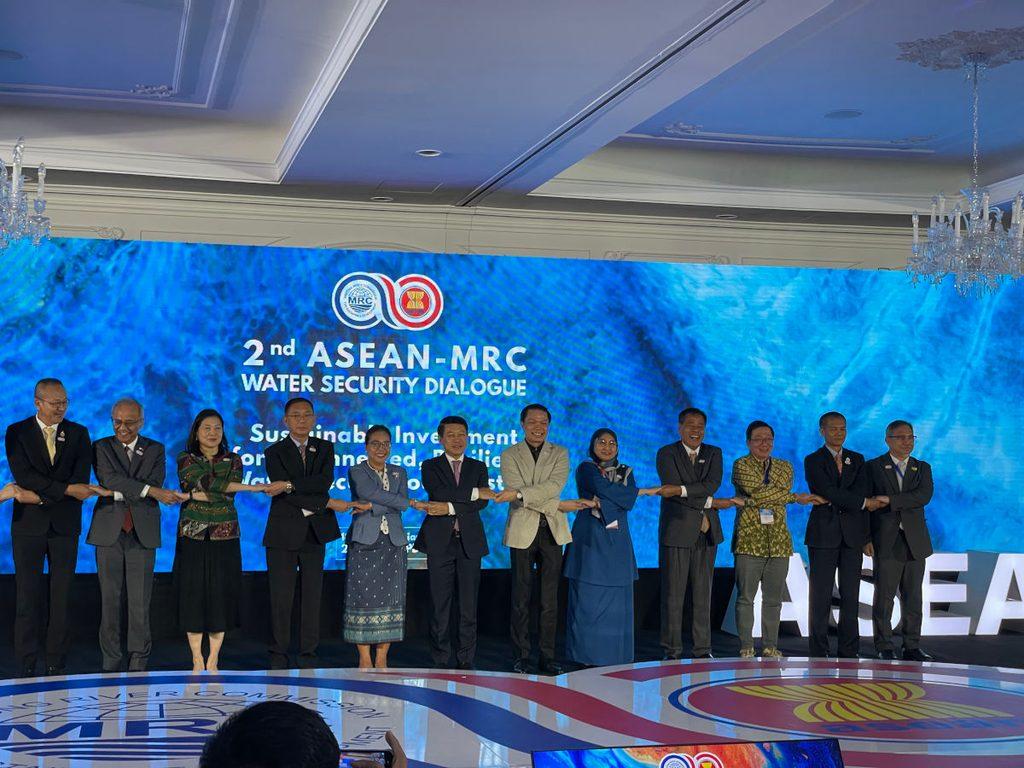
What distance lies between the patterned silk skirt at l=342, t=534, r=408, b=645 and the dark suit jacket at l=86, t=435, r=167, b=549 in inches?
43.8

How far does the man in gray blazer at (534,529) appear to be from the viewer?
6.83 metres

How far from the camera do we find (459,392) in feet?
27.1

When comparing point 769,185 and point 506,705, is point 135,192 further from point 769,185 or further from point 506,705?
point 506,705

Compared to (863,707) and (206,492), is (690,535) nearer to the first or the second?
(863,707)

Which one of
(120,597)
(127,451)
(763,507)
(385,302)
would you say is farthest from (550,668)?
(385,302)

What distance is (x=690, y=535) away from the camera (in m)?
7.10

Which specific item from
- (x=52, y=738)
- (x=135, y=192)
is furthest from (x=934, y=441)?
(x=52, y=738)

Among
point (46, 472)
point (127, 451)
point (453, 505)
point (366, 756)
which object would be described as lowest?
point (366, 756)

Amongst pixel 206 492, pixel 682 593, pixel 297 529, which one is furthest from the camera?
pixel 682 593

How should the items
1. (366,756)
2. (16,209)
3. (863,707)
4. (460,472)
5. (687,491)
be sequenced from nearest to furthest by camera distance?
(366,756) → (863,707) → (16,209) → (460,472) → (687,491)

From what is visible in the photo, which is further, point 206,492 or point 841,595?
point 841,595

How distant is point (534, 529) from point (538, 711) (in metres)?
2.31

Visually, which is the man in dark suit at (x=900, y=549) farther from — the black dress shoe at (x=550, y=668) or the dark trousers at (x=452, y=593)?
the dark trousers at (x=452, y=593)

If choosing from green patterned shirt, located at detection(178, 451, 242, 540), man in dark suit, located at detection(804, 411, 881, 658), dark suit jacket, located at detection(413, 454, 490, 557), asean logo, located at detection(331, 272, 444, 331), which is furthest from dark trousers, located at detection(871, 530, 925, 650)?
green patterned shirt, located at detection(178, 451, 242, 540)
